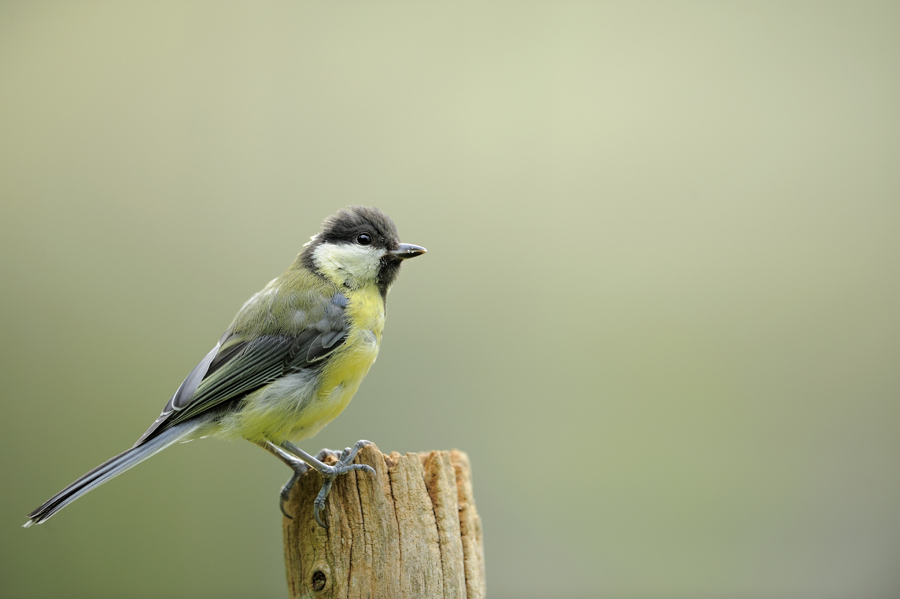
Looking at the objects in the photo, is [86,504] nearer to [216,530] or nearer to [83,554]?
[83,554]

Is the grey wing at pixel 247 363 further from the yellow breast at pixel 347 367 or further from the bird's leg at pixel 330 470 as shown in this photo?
the bird's leg at pixel 330 470

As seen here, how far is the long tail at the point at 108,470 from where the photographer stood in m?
1.89

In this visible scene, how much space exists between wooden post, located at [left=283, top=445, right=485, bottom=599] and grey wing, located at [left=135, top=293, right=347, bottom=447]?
0.44m

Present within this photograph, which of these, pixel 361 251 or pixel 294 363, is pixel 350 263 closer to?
pixel 361 251

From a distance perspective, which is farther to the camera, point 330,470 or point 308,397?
point 308,397

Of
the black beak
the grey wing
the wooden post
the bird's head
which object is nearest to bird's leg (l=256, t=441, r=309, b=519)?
the wooden post

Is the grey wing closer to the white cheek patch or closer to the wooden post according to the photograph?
the white cheek patch

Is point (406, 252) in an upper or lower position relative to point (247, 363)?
upper

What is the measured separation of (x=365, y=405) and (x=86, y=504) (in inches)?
80.8

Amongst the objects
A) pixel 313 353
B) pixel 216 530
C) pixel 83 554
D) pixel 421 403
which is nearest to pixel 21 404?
pixel 83 554

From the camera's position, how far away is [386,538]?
194 cm

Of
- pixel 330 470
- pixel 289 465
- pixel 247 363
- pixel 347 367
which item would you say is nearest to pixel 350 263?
pixel 347 367

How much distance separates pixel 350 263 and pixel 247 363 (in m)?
0.59

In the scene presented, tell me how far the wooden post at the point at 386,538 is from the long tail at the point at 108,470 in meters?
0.50
